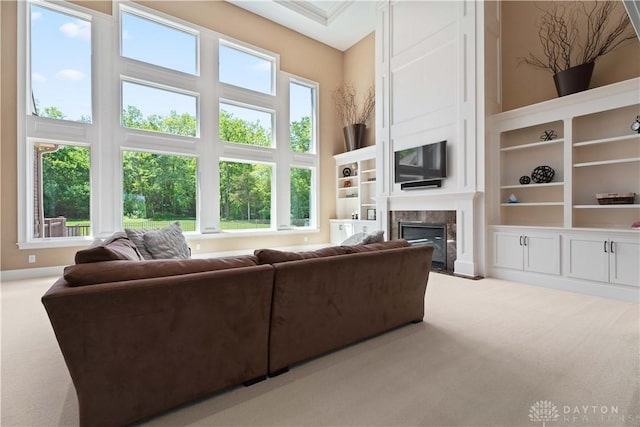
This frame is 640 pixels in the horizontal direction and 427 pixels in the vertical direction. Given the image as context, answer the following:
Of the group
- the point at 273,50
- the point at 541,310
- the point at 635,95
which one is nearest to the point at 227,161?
the point at 273,50

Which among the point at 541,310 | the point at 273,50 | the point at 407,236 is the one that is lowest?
the point at 541,310

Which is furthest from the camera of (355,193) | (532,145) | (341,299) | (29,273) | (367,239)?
(355,193)

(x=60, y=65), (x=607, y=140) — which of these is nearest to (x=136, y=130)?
(x=60, y=65)

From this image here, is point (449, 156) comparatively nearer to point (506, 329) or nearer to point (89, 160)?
point (506, 329)

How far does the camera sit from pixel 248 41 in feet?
21.5

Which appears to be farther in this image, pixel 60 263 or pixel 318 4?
pixel 318 4

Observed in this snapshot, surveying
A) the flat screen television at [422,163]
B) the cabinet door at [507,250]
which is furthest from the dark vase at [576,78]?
the cabinet door at [507,250]

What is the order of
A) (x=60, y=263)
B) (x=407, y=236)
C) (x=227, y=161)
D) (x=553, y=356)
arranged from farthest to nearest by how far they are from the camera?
(x=227, y=161)
(x=407, y=236)
(x=60, y=263)
(x=553, y=356)

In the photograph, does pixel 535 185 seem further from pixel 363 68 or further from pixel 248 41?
pixel 248 41

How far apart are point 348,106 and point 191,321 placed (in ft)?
24.2

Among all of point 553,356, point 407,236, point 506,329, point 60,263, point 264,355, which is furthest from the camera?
point 407,236

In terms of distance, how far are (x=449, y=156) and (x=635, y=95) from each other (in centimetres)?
215

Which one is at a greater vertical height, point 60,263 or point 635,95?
point 635,95

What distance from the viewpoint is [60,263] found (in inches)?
188
